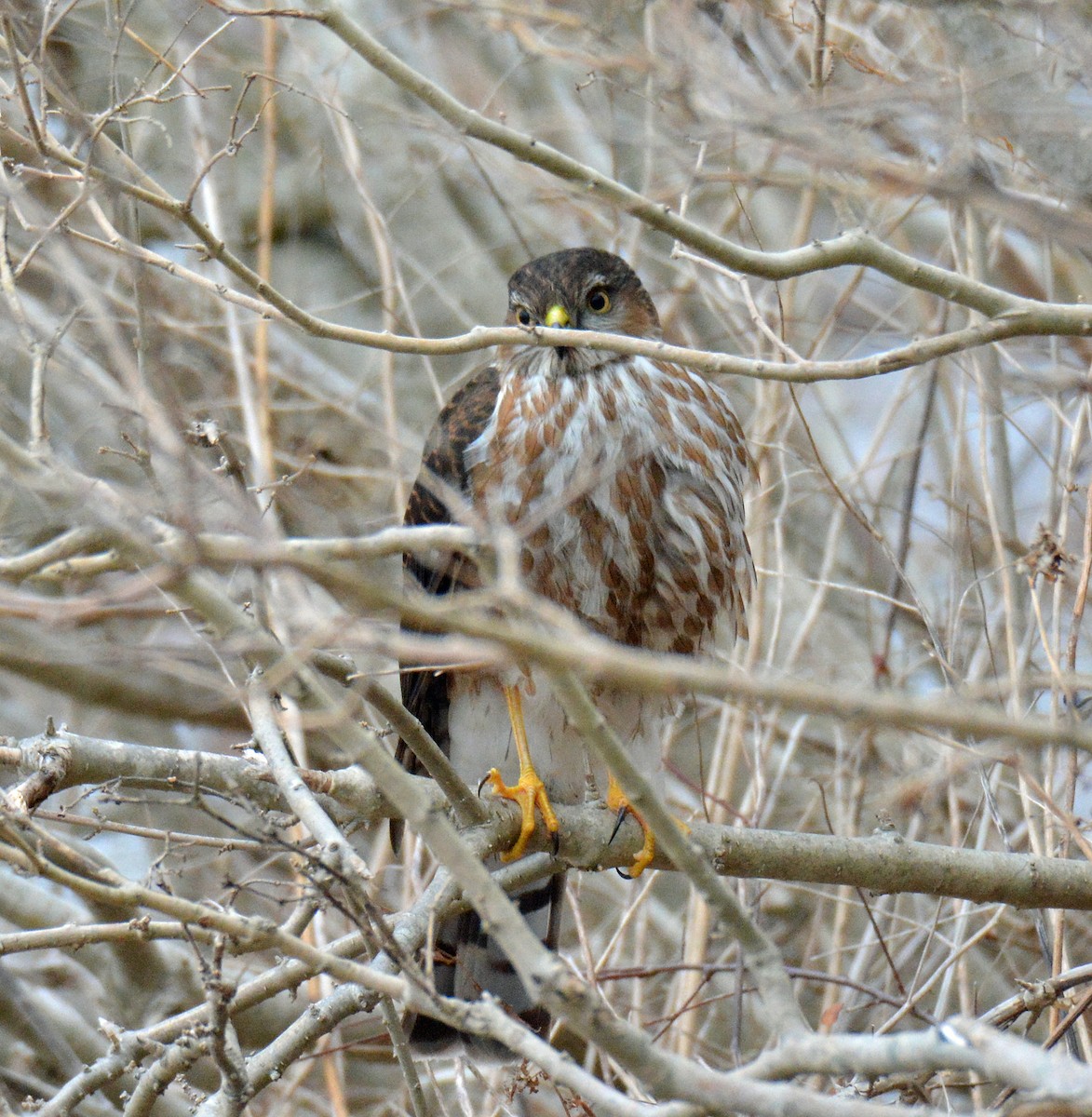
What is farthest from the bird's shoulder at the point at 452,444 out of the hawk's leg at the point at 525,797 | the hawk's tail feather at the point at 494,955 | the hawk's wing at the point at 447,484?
the hawk's tail feather at the point at 494,955

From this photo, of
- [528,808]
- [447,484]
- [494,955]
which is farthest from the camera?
[494,955]

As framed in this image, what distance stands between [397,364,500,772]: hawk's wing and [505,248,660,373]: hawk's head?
0.69 ft

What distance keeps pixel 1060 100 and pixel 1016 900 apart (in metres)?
1.55

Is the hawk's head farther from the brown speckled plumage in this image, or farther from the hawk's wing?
the hawk's wing

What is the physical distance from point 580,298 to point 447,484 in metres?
0.70

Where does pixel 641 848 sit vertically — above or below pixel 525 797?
below

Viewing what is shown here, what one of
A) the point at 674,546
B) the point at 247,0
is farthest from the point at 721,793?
the point at 247,0

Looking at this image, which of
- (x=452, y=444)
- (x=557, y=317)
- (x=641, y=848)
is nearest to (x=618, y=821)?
(x=641, y=848)

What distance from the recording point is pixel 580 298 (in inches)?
154

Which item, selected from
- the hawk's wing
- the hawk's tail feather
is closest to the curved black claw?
the hawk's tail feather

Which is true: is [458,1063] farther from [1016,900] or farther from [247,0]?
[247,0]

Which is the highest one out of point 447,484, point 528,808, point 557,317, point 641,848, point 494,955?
point 557,317

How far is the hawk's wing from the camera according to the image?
3.65 m

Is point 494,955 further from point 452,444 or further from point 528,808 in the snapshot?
point 452,444
